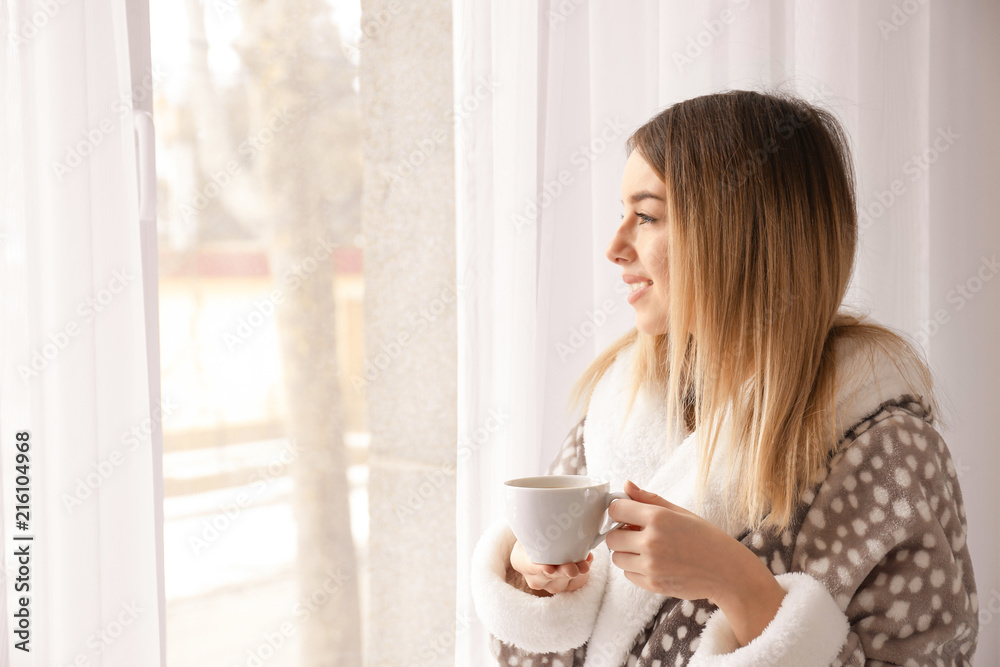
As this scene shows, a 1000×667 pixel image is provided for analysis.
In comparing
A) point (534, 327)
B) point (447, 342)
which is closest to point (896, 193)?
point (534, 327)

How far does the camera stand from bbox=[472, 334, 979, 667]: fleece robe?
0.78 metres

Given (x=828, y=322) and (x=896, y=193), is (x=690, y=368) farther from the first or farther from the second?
(x=896, y=193)

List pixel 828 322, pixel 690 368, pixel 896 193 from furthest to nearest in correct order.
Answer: pixel 896 193 → pixel 690 368 → pixel 828 322

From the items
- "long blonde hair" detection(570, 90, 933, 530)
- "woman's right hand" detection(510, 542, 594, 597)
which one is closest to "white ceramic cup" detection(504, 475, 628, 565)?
"woman's right hand" detection(510, 542, 594, 597)

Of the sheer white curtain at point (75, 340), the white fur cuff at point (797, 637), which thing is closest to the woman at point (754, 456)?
the white fur cuff at point (797, 637)

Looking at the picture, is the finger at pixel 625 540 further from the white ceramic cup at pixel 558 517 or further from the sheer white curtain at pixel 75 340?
the sheer white curtain at pixel 75 340

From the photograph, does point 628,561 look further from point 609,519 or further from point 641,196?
point 641,196

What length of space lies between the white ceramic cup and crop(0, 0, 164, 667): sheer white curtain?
60 cm

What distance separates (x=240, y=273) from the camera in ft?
4.30

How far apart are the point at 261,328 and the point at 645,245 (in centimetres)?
73

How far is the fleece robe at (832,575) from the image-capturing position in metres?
0.78

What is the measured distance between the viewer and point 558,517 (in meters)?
0.72

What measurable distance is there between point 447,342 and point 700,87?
703 millimetres

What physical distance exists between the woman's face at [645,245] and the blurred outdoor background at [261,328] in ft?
2.25
